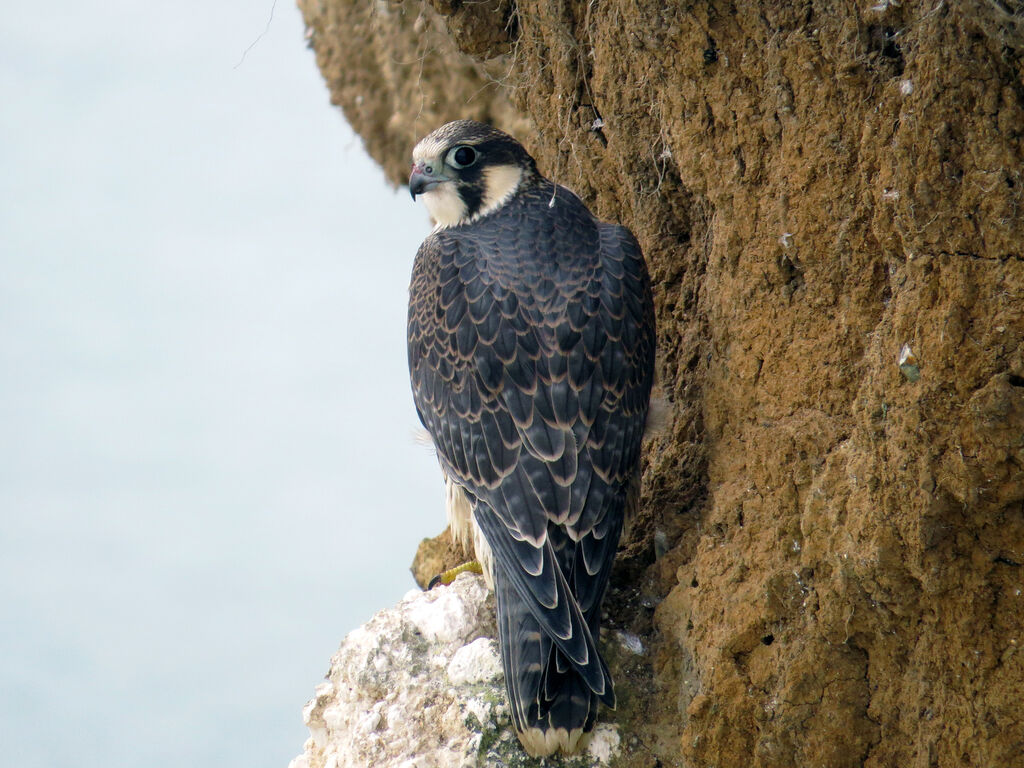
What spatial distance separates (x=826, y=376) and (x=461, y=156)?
1.65 metres

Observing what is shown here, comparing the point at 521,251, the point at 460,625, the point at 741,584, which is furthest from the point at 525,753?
the point at 521,251

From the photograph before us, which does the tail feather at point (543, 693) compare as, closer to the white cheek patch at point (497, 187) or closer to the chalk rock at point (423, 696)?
the chalk rock at point (423, 696)

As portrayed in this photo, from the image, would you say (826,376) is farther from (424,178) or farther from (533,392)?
(424,178)

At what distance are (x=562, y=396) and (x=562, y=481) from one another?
285 millimetres

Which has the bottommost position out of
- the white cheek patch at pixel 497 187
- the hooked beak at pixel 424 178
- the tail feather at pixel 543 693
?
the tail feather at pixel 543 693

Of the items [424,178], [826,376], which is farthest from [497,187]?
[826,376]

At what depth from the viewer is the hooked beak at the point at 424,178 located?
4.46 meters

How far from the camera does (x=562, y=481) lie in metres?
3.76

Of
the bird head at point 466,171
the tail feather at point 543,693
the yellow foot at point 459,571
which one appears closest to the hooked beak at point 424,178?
the bird head at point 466,171

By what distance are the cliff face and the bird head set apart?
0.35 metres

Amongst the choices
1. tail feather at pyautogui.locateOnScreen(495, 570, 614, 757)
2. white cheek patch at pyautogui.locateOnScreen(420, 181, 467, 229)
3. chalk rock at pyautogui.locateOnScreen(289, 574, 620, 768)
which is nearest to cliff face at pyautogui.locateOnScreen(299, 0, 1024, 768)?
tail feather at pyautogui.locateOnScreen(495, 570, 614, 757)

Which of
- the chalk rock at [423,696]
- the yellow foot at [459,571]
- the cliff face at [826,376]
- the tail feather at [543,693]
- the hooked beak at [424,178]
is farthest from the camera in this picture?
the hooked beak at [424,178]

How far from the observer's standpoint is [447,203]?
4.53 metres

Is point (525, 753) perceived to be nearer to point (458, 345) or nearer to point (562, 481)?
point (562, 481)
